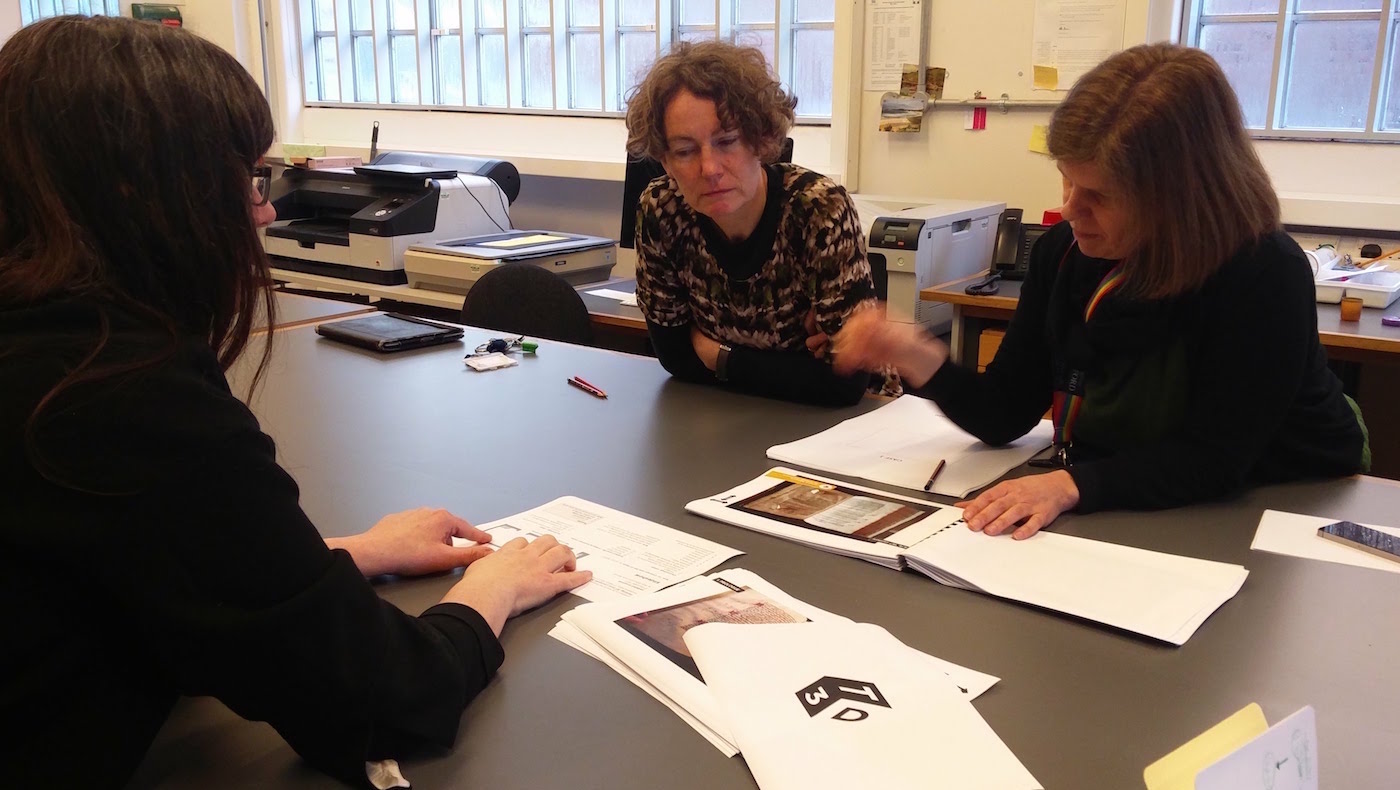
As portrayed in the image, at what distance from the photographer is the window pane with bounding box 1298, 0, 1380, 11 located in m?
3.06

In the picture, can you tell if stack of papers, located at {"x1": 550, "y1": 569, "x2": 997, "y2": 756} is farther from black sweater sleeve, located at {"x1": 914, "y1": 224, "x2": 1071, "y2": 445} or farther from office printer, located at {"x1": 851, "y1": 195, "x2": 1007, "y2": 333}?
office printer, located at {"x1": 851, "y1": 195, "x2": 1007, "y2": 333}

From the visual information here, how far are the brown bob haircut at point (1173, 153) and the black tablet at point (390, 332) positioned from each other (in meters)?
1.41

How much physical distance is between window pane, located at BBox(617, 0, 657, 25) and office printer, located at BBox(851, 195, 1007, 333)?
1.40 m

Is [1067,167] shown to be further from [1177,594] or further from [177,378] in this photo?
[177,378]

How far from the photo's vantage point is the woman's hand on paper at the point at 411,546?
3.99ft

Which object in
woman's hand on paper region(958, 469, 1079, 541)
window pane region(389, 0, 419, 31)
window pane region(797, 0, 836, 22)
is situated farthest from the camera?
window pane region(389, 0, 419, 31)

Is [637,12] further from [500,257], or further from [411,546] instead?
[411,546]

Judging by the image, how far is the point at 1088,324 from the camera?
61.2 inches

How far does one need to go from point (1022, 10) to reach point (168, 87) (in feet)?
9.64

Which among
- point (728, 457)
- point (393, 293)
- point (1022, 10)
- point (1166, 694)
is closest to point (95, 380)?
point (1166, 694)

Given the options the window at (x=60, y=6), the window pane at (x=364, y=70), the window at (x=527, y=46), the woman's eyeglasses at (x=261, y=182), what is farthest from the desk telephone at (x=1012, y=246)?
the window at (x=60, y=6)

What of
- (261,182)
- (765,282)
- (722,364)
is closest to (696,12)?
(765,282)

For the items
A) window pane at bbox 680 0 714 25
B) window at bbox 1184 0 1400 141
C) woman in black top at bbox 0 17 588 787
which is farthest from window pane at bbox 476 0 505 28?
woman in black top at bbox 0 17 588 787

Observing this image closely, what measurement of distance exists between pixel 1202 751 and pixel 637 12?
152 inches
